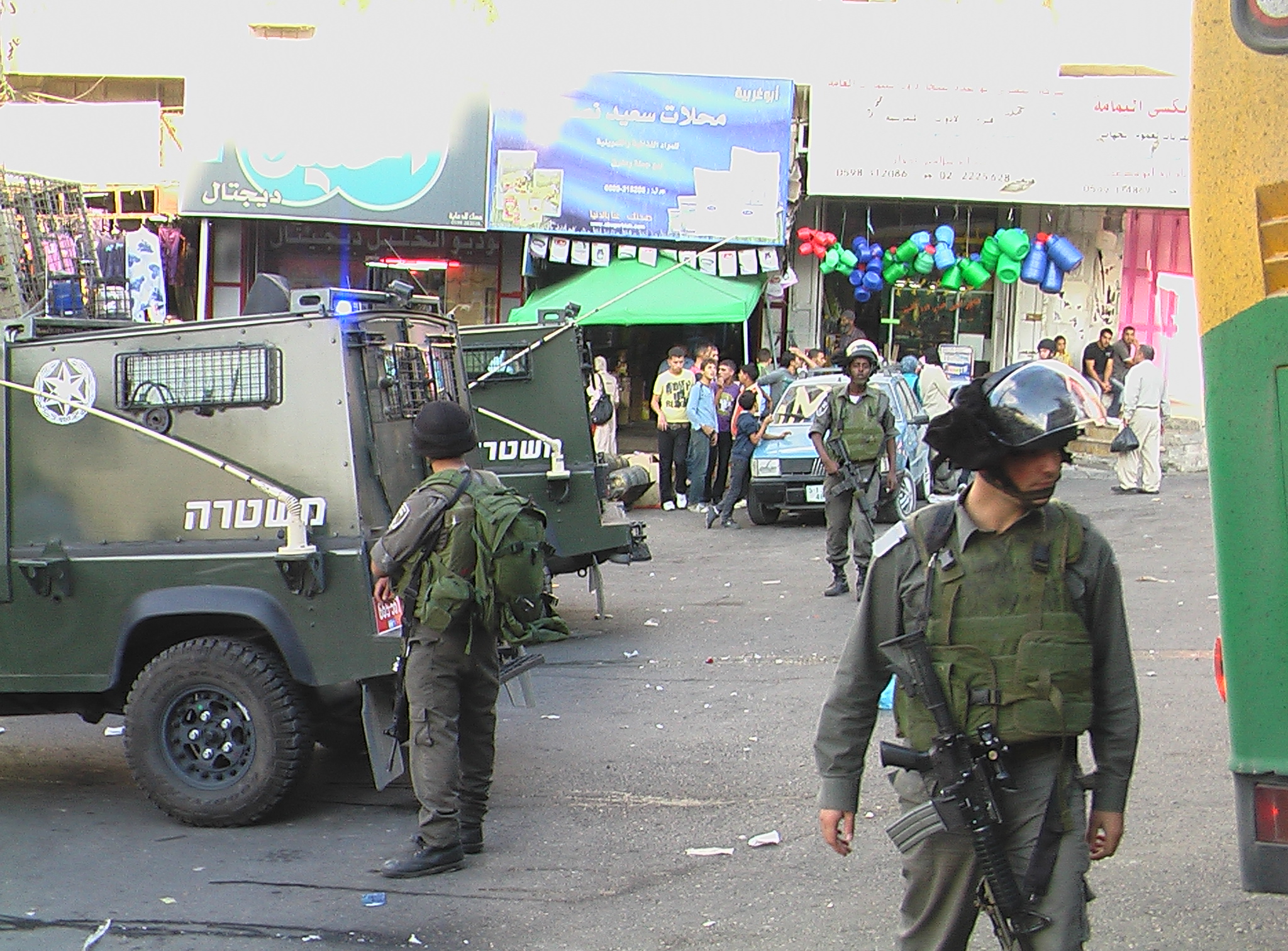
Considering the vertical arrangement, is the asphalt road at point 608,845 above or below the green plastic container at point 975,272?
below

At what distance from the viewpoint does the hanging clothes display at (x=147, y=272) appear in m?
16.2

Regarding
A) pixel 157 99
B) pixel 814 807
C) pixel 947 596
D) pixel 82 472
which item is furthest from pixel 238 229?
pixel 947 596

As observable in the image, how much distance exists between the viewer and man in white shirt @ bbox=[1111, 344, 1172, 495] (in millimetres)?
16656

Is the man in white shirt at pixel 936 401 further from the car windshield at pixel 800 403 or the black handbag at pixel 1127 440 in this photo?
the black handbag at pixel 1127 440

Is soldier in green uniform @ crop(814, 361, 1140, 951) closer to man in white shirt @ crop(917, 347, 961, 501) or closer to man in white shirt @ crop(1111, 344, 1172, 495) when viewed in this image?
man in white shirt @ crop(917, 347, 961, 501)

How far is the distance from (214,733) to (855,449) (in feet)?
19.7

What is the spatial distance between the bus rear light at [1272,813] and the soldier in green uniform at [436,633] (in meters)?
2.88

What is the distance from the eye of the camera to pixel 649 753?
23.5 feet

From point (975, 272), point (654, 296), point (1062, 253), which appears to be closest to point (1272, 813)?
point (654, 296)

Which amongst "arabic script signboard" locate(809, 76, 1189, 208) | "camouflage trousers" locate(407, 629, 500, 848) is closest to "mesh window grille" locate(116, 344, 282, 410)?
"camouflage trousers" locate(407, 629, 500, 848)

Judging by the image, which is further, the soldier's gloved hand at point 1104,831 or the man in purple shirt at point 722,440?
the man in purple shirt at point 722,440

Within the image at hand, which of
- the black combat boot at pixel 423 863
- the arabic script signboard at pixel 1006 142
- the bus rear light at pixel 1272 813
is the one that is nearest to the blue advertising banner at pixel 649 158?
the arabic script signboard at pixel 1006 142

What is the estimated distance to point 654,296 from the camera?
18.7 m

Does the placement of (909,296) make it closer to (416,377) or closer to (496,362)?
(496,362)
